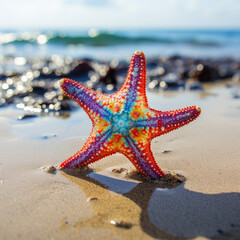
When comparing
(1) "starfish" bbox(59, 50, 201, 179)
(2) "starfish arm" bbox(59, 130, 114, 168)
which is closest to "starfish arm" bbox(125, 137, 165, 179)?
(1) "starfish" bbox(59, 50, 201, 179)

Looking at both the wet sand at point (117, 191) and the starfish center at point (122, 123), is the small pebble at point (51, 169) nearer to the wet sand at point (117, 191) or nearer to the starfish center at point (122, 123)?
the wet sand at point (117, 191)

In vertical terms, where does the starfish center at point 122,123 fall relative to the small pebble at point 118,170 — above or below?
above

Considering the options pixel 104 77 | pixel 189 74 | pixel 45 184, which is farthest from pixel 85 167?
pixel 189 74

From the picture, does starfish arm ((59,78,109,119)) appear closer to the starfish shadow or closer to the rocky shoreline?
the starfish shadow

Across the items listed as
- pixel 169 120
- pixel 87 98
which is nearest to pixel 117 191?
pixel 169 120

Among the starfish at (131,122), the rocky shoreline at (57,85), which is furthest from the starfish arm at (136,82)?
the rocky shoreline at (57,85)

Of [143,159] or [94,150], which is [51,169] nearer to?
[94,150]
